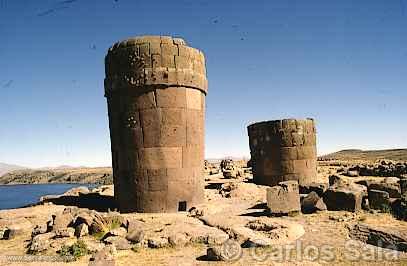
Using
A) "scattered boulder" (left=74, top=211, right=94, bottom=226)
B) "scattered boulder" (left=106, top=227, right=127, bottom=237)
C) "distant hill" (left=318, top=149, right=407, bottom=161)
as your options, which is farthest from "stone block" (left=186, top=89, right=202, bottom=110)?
"distant hill" (left=318, top=149, right=407, bottom=161)

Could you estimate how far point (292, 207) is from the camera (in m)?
8.86

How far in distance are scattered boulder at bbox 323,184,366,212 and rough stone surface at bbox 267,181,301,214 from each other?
1.11 metres

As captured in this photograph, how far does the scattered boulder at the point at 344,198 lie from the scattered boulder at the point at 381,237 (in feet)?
6.62

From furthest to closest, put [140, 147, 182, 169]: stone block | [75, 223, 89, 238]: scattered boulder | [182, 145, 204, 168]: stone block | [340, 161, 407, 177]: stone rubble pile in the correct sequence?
1. [340, 161, 407, 177]: stone rubble pile
2. [182, 145, 204, 168]: stone block
3. [140, 147, 182, 169]: stone block
4. [75, 223, 89, 238]: scattered boulder

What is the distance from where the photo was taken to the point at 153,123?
31.6 feet

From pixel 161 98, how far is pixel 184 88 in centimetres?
74

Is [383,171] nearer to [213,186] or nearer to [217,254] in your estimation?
[213,186]

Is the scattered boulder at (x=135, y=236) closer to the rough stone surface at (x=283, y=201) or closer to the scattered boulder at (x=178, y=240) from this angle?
the scattered boulder at (x=178, y=240)

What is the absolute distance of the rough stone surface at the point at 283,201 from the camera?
28.8 feet

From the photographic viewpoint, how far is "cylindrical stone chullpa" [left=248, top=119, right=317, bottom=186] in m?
14.9

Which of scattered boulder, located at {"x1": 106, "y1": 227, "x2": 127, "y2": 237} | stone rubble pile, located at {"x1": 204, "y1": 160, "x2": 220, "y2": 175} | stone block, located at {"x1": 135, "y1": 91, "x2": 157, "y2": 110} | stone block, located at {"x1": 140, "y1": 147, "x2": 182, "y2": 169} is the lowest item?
scattered boulder, located at {"x1": 106, "y1": 227, "x2": 127, "y2": 237}

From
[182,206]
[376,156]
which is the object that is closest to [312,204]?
[182,206]

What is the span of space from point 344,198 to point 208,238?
4.42 meters

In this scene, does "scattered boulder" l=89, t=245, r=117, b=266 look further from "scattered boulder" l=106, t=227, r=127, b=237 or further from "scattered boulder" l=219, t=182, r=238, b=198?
"scattered boulder" l=219, t=182, r=238, b=198
